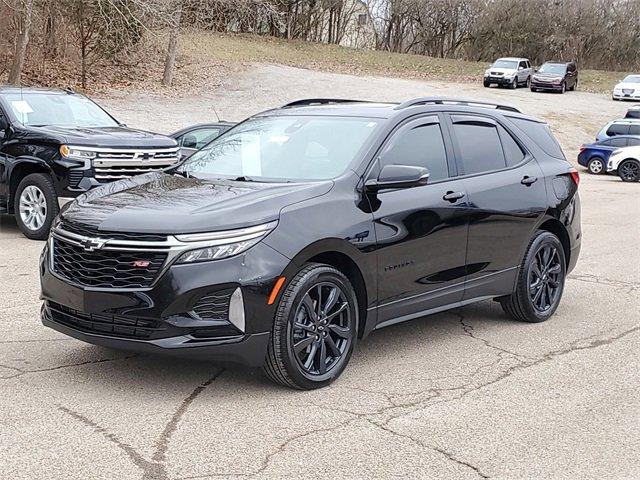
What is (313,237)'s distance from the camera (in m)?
5.30

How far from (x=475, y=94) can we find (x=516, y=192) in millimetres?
35938

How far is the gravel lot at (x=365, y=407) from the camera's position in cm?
433

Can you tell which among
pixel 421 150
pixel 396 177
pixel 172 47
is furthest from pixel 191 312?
pixel 172 47

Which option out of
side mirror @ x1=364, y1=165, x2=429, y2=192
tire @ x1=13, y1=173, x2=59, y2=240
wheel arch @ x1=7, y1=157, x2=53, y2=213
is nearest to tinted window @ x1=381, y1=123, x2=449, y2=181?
side mirror @ x1=364, y1=165, x2=429, y2=192

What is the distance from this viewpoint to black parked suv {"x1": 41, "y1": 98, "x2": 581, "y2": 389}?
4984 millimetres

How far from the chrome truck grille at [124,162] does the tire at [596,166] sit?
Answer: 62.3 ft

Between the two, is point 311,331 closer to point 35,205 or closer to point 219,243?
point 219,243

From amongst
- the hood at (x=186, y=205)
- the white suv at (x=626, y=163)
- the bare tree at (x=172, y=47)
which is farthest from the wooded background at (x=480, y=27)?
the hood at (x=186, y=205)

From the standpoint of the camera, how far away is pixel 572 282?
30.4 ft

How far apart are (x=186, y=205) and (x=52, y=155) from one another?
593cm

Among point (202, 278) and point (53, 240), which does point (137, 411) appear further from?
point (53, 240)

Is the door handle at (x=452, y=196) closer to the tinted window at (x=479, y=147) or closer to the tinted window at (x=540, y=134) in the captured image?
the tinted window at (x=479, y=147)

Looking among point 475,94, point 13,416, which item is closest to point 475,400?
point 13,416

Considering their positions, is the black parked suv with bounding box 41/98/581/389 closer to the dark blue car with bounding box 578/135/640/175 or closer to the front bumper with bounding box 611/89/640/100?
the dark blue car with bounding box 578/135/640/175
